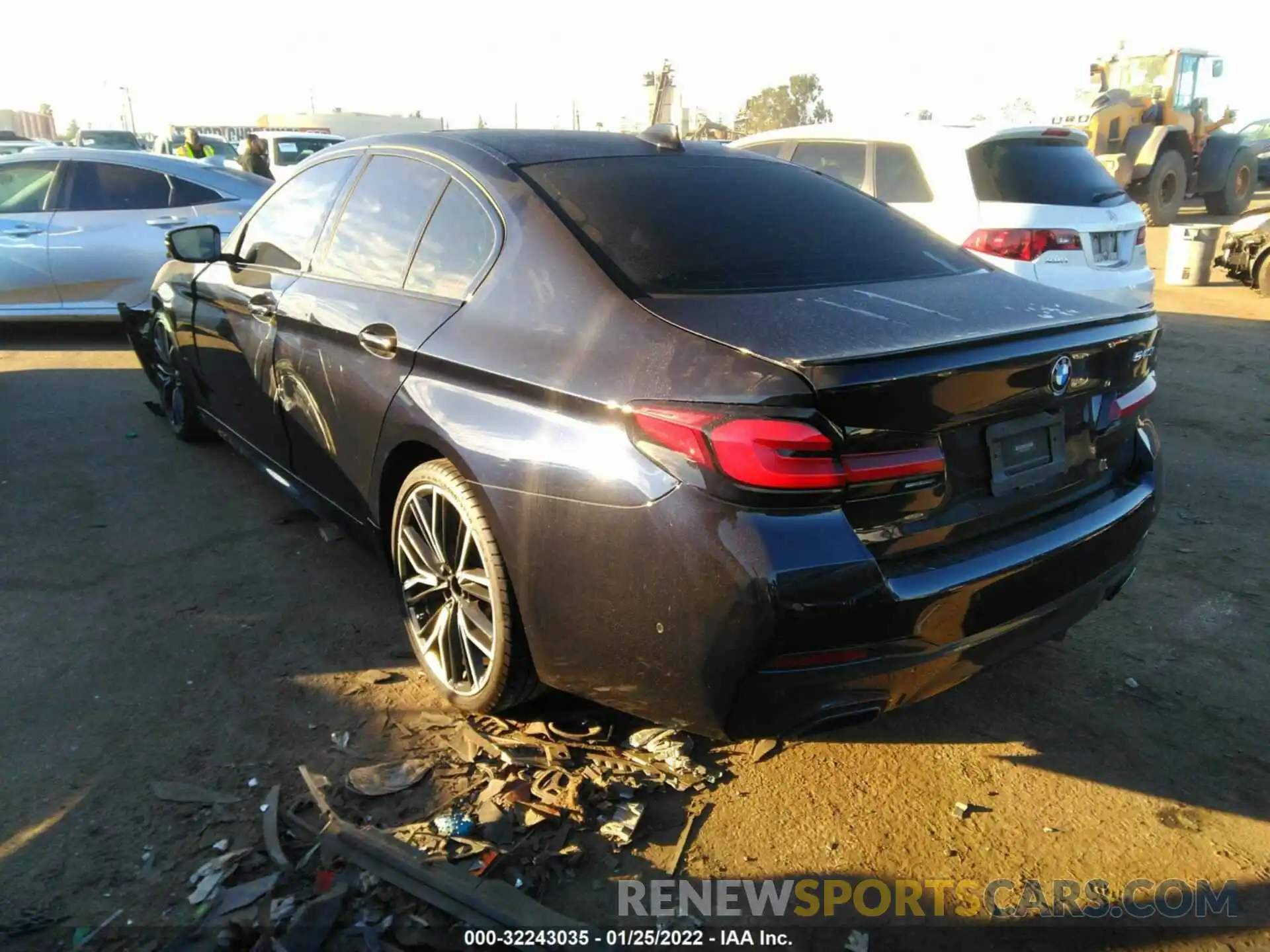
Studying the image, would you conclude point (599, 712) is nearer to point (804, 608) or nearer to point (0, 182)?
point (804, 608)

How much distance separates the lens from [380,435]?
3.00 metres

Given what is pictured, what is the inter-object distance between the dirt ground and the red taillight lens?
1.02 meters

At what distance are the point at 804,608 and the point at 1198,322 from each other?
934cm

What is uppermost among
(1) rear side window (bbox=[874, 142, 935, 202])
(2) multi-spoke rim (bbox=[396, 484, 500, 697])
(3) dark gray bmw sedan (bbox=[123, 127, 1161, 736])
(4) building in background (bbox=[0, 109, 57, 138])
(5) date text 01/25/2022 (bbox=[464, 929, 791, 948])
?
(4) building in background (bbox=[0, 109, 57, 138])

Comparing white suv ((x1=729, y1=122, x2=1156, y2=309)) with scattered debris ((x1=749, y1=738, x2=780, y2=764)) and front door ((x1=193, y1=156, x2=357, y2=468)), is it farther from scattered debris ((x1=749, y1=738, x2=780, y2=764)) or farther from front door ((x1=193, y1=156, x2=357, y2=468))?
scattered debris ((x1=749, y1=738, x2=780, y2=764))

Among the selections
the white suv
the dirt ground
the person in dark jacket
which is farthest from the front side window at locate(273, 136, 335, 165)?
the dirt ground

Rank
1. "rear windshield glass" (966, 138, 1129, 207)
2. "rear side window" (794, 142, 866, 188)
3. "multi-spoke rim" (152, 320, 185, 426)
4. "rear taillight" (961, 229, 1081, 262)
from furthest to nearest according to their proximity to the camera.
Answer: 1. "rear side window" (794, 142, 866, 188)
2. "rear windshield glass" (966, 138, 1129, 207)
3. "rear taillight" (961, 229, 1081, 262)
4. "multi-spoke rim" (152, 320, 185, 426)

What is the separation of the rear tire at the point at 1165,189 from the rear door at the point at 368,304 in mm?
18082

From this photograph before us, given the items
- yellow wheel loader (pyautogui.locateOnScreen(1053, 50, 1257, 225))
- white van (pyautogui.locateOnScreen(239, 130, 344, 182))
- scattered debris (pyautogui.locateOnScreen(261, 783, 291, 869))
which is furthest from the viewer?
white van (pyautogui.locateOnScreen(239, 130, 344, 182))

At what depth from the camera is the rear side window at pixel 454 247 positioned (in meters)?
2.83

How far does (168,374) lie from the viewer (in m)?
5.37

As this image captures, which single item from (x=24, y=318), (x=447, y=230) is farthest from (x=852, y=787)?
(x=24, y=318)

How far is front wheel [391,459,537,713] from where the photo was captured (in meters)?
2.60

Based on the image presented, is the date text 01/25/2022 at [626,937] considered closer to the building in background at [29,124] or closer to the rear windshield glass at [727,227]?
the rear windshield glass at [727,227]
